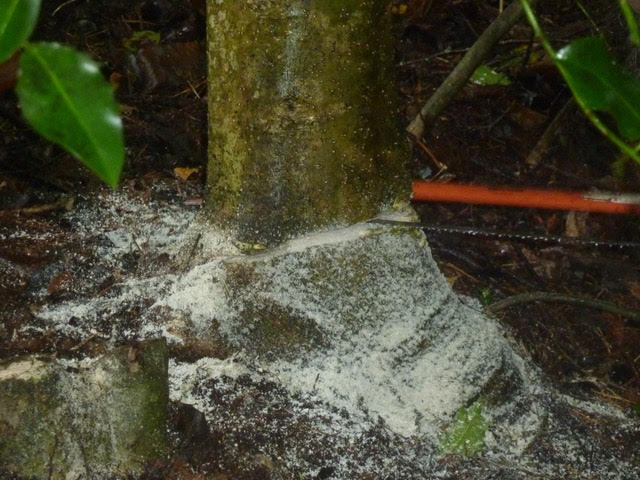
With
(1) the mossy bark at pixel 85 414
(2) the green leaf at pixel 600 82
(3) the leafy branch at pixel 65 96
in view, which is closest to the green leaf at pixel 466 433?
(1) the mossy bark at pixel 85 414

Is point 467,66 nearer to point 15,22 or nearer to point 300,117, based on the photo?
point 300,117

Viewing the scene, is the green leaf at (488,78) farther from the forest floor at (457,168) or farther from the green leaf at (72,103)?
the green leaf at (72,103)

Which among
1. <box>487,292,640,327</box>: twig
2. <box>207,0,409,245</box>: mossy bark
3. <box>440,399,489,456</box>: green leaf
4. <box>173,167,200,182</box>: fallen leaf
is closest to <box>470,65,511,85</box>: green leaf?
<box>487,292,640,327</box>: twig

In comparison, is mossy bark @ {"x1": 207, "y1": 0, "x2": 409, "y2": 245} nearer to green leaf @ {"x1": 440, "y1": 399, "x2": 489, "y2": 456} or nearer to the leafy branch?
green leaf @ {"x1": 440, "y1": 399, "x2": 489, "y2": 456}

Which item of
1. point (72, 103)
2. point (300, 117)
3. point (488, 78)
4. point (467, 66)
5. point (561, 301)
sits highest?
point (72, 103)

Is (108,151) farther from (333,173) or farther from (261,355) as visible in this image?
(261,355)

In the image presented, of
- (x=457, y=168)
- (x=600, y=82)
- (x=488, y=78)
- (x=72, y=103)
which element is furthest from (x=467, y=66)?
(x=72, y=103)
